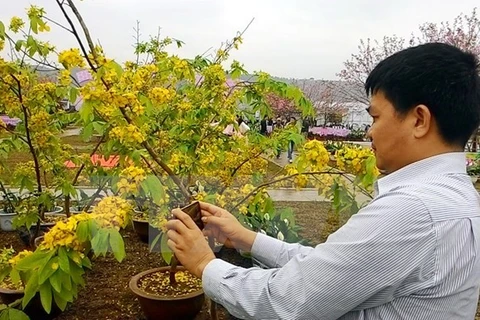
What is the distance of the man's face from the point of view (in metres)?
1.08

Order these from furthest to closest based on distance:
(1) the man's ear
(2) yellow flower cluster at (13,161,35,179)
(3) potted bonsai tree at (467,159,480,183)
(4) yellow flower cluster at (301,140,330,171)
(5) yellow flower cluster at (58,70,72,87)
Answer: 1. (3) potted bonsai tree at (467,159,480,183)
2. (2) yellow flower cluster at (13,161,35,179)
3. (5) yellow flower cluster at (58,70,72,87)
4. (4) yellow flower cluster at (301,140,330,171)
5. (1) the man's ear

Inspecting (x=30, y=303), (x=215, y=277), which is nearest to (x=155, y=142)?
(x=30, y=303)

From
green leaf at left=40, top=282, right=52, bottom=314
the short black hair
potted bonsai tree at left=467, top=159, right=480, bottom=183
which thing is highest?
the short black hair

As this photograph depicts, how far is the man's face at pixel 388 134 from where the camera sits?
3.54 feet

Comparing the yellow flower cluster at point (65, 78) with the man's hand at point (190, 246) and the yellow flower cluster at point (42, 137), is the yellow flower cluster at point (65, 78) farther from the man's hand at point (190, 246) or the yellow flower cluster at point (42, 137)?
the man's hand at point (190, 246)

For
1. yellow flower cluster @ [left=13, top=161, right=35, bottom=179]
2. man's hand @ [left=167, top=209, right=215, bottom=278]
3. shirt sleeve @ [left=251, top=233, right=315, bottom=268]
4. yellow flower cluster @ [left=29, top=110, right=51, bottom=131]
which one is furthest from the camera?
yellow flower cluster @ [left=13, top=161, right=35, bottom=179]

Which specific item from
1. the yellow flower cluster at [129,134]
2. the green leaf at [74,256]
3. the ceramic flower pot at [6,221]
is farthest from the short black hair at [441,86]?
the ceramic flower pot at [6,221]

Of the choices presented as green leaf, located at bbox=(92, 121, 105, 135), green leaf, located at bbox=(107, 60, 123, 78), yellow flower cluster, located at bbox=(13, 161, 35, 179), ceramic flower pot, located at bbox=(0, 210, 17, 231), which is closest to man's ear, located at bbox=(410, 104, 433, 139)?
green leaf, located at bbox=(107, 60, 123, 78)

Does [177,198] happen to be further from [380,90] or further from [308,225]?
[308,225]

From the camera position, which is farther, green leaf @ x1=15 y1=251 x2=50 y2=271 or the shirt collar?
green leaf @ x1=15 y1=251 x2=50 y2=271

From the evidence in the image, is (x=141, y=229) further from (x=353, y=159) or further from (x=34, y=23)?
(x=353, y=159)

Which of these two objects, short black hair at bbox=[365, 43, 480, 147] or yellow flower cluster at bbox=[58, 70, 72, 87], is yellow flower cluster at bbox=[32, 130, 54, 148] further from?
short black hair at bbox=[365, 43, 480, 147]

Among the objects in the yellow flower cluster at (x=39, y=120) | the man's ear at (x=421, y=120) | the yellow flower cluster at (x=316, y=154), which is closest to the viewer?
the man's ear at (x=421, y=120)

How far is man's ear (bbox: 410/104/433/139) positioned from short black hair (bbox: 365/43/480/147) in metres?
0.01
